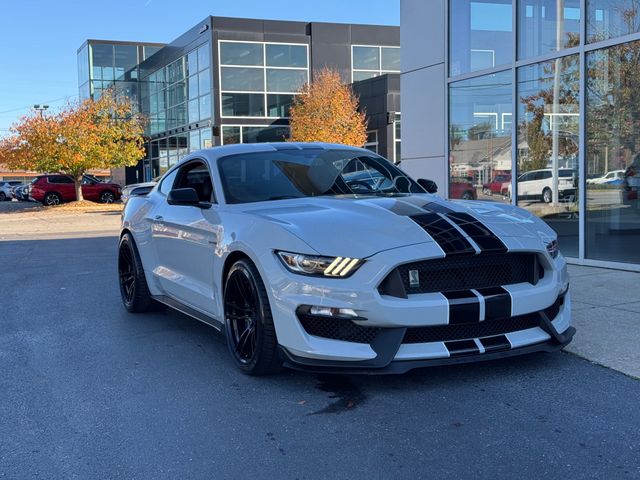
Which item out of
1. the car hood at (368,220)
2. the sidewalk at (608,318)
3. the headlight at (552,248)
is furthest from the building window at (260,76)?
the headlight at (552,248)

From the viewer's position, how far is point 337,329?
4.02m

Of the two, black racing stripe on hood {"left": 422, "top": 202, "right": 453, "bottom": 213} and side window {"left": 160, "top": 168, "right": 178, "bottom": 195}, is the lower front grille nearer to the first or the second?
black racing stripe on hood {"left": 422, "top": 202, "right": 453, "bottom": 213}

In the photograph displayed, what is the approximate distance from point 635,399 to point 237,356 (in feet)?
8.47

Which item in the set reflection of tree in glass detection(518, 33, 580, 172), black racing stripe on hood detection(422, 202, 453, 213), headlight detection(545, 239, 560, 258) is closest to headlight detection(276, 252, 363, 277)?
black racing stripe on hood detection(422, 202, 453, 213)

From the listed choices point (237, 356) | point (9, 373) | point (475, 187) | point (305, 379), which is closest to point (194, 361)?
point (237, 356)

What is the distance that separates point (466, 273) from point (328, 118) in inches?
999

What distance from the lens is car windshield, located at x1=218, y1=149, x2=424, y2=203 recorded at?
5.25 metres

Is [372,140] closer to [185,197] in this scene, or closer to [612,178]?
[612,178]

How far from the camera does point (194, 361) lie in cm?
509

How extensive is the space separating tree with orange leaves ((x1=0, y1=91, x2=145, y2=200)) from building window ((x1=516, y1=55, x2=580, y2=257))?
24.5m

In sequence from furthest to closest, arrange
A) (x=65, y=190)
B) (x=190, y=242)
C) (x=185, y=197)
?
(x=65, y=190)
(x=190, y=242)
(x=185, y=197)

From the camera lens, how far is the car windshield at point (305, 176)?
5246 mm

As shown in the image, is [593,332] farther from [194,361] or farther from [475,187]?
[475,187]

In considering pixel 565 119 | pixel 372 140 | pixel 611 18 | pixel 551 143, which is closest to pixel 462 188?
pixel 551 143
